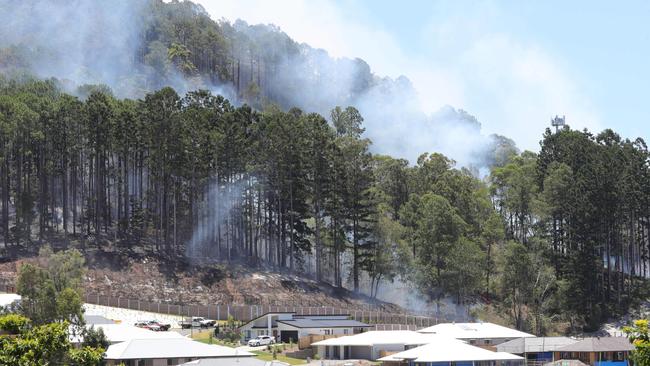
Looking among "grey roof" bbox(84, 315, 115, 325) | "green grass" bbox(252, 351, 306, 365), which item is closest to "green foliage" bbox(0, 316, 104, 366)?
"grey roof" bbox(84, 315, 115, 325)

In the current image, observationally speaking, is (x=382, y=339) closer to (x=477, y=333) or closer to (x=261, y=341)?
(x=261, y=341)

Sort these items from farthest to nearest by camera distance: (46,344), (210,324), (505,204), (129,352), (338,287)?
(505,204) → (338,287) → (210,324) → (129,352) → (46,344)

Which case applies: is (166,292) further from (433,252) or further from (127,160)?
(433,252)

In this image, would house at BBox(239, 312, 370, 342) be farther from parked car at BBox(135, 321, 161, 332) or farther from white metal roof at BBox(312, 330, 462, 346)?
parked car at BBox(135, 321, 161, 332)

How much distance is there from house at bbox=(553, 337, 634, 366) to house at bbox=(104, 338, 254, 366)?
29389 mm

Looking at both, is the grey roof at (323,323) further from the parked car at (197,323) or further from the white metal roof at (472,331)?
the parked car at (197,323)

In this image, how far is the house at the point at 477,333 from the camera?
94.4 metres

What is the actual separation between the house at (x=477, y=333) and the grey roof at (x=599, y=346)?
7.13 meters

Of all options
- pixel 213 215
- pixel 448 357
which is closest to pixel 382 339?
pixel 448 357

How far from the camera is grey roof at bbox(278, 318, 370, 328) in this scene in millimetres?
95312

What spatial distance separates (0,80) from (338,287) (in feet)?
248

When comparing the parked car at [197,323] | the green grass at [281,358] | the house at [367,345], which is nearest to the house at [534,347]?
the house at [367,345]

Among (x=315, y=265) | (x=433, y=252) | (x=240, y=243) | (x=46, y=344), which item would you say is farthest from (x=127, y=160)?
(x=46, y=344)

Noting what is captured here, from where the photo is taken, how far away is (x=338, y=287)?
121625mm
